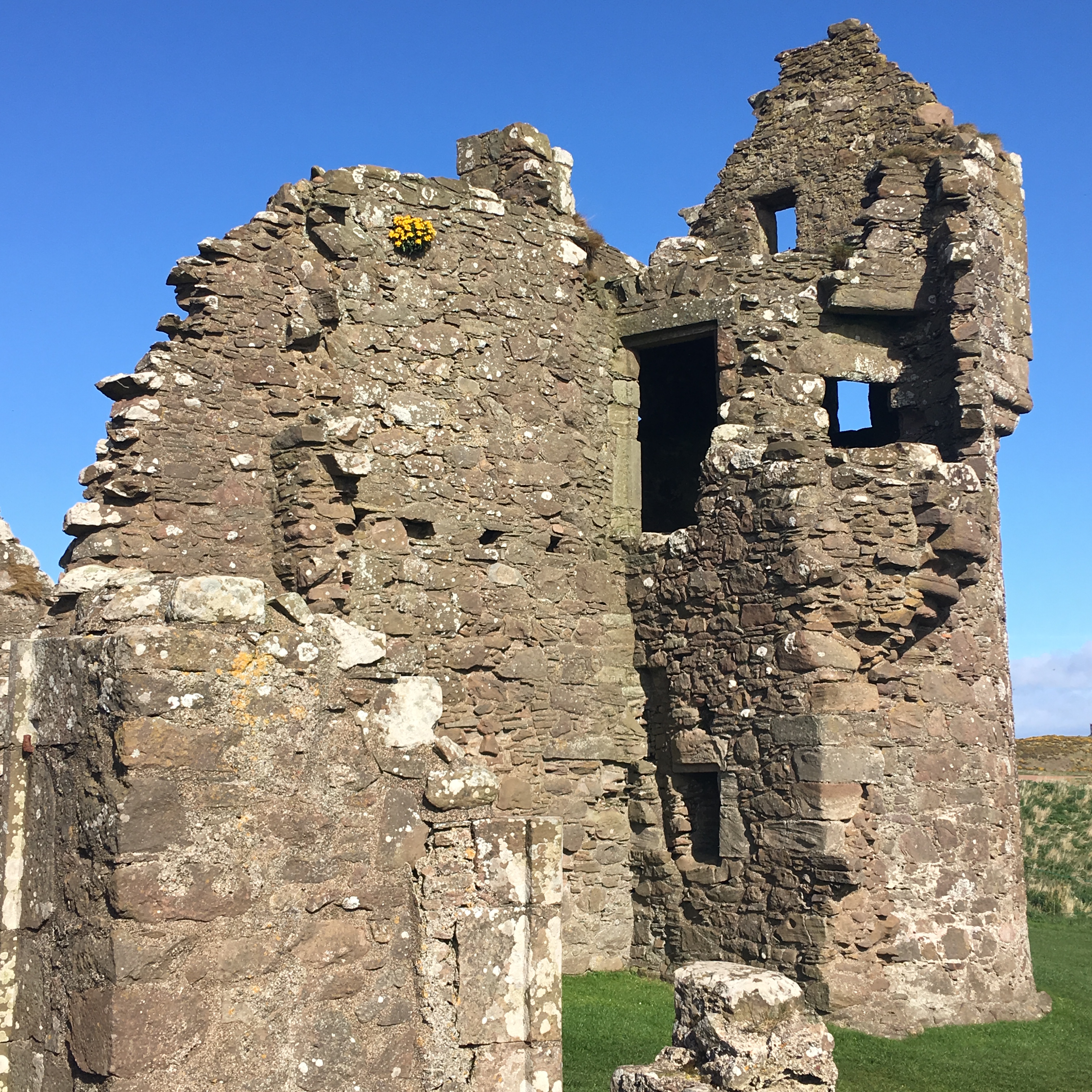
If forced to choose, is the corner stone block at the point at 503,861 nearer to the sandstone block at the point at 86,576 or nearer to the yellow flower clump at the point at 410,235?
the sandstone block at the point at 86,576

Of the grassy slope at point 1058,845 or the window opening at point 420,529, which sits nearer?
the window opening at point 420,529

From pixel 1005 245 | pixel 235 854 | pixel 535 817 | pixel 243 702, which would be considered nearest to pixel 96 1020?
pixel 235 854

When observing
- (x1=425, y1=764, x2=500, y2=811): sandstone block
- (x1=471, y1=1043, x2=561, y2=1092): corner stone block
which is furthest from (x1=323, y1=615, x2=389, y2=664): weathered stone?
(x1=471, y1=1043, x2=561, y2=1092): corner stone block

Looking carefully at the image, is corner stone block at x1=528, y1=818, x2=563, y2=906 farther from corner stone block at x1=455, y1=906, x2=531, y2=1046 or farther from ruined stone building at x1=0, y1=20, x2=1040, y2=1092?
ruined stone building at x1=0, y1=20, x2=1040, y2=1092

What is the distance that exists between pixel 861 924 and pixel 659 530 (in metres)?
5.98

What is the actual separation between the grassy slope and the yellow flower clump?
388 inches

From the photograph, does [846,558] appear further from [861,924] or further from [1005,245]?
[1005,245]

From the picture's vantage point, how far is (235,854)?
4148mm

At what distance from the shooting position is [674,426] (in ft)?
52.2

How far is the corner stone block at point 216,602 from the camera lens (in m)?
4.26

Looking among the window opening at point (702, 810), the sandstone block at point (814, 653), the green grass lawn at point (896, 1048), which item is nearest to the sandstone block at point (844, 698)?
the sandstone block at point (814, 653)

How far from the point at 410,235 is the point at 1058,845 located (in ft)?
49.2

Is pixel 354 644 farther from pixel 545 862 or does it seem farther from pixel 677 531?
pixel 677 531

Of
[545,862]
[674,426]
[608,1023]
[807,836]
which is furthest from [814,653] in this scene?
[545,862]
